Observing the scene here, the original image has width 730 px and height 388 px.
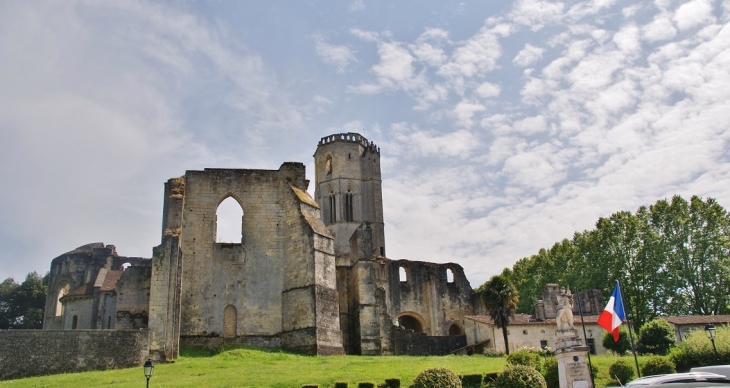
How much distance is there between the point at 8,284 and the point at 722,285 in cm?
6142

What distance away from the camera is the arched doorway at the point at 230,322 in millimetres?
29875

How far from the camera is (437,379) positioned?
665 inches

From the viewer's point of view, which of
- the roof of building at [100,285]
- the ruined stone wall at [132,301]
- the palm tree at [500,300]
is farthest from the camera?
the roof of building at [100,285]

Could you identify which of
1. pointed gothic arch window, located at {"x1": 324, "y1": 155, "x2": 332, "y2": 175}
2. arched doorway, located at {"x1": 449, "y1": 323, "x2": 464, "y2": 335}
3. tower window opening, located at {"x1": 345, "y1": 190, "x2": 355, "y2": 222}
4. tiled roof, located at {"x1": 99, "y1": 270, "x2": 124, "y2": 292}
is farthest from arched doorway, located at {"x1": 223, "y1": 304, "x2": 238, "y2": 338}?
pointed gothic arch window, located at {"x1": 324, "y1": 155, "x2": 332, "y2": 175}

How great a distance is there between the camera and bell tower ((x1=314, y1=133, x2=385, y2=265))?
62.4 meters

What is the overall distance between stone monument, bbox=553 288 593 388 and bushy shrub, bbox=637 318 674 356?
18360 millimetres

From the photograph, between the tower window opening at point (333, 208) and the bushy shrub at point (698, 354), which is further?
the tower window opening at point (333, 208)

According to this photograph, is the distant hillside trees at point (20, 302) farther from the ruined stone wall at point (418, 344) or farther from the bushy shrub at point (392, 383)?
the bushy shrub at point (392, 383)

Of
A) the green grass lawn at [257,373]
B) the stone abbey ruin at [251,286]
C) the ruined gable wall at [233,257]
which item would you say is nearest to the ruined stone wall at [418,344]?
the stone abbey ruin at [251,286]

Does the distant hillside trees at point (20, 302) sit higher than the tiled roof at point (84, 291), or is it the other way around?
the distant hillside trees at point (20, 302)

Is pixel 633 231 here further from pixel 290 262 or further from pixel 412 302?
pixel 290 262

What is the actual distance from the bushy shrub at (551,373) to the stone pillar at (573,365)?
3.48m

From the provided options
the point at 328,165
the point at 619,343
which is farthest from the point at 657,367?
the point at 328,165

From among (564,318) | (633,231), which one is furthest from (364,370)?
(633,231)
